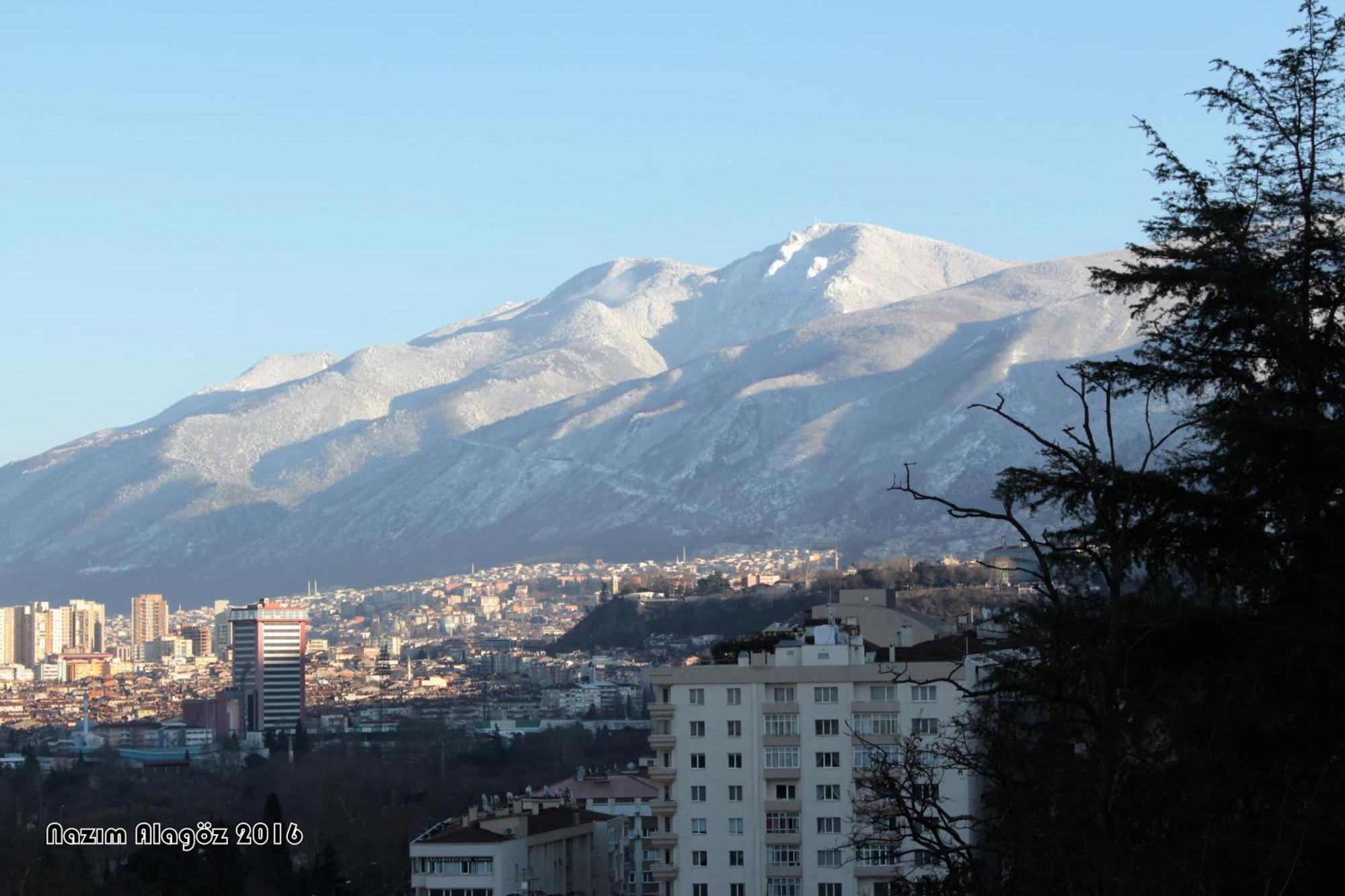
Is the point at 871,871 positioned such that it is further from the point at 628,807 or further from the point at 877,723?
the point at 628,807

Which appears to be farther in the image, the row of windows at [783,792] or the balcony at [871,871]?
the row of windows at [783,792]

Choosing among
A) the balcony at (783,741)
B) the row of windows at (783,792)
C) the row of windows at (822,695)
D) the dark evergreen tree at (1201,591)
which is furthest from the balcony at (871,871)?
the dark evergreen tree at (1201,591)

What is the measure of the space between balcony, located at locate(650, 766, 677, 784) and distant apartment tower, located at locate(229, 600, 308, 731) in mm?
91261

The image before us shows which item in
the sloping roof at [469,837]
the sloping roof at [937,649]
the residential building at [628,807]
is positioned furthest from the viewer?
the residential building at [628,807]

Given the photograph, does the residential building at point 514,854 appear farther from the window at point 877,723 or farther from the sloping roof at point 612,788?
the window at point 877,723

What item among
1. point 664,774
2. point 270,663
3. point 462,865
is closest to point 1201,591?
point 664,774

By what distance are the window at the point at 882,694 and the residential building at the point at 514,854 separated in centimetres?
757

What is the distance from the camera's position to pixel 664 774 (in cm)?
3562

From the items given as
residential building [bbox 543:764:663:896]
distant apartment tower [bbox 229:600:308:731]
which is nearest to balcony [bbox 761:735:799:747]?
residential building [bbox 543:764:663:896]

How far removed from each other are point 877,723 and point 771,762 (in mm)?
1666

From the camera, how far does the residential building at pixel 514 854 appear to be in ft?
134

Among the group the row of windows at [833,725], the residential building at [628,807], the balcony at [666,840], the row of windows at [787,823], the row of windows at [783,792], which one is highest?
the row of windows at [833,725]

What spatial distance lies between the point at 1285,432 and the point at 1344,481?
1.35ft

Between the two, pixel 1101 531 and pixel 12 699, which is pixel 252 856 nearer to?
pixel 1101 531
